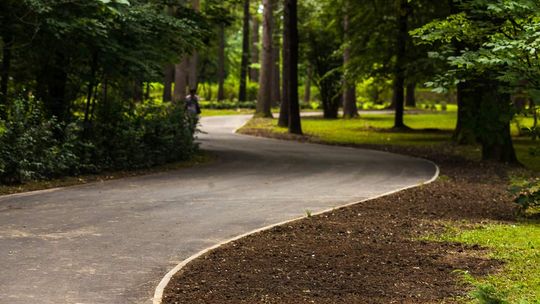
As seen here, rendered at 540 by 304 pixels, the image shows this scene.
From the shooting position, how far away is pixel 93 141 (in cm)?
1820

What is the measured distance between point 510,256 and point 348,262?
2.05 meters

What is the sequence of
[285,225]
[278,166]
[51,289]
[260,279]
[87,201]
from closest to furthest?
[51,289] → [260,279] → [285,225] → [87,201] → [278,166]

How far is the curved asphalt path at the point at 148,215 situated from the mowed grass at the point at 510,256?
3020 mm

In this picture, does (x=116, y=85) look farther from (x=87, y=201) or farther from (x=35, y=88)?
(x=87, y=201)

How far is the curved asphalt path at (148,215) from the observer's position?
323 inches

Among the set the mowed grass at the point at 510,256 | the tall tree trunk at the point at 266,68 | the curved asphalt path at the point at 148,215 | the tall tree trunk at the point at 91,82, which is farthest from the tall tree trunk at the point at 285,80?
the mowed grass at the point at 510,256

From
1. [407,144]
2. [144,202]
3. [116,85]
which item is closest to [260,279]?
[144,202]

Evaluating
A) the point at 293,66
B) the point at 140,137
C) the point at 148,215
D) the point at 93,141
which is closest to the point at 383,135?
the point at 293,66

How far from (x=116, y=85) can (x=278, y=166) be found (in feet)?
15.4

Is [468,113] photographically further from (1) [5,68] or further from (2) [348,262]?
(2) [348,262]

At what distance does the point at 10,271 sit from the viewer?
8.50 metres

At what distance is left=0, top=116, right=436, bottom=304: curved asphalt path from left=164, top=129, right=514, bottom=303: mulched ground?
22.8 inches

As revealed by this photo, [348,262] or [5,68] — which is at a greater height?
[5,68]

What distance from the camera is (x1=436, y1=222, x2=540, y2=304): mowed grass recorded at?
24.3ft
